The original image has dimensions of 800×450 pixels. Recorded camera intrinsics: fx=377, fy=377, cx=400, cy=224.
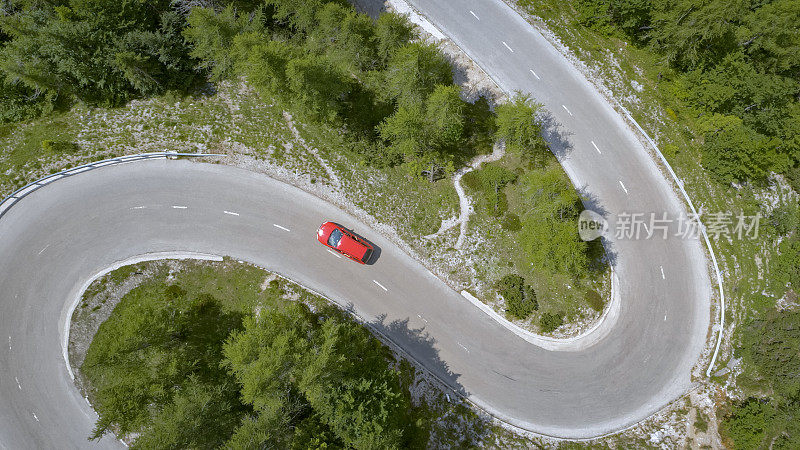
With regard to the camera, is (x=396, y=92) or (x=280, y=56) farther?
(x=396, y=92)

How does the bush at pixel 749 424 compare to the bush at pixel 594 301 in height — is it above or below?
below

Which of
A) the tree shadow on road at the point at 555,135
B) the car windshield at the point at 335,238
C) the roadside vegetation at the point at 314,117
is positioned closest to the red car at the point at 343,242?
the car windshield at the point at 335,238

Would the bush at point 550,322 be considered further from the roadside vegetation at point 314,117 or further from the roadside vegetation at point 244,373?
the roadside vegetation at point 244,373

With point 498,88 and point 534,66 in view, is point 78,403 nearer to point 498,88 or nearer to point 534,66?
point 498,88

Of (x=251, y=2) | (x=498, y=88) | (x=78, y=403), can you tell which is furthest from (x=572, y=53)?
(x=78, y=403)

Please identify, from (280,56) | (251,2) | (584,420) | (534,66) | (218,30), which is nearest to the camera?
(280,56)

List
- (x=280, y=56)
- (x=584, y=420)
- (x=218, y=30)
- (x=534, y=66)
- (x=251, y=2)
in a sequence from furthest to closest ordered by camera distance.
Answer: (x=534, y=66) → (x=251, y=2) → (x=584, y=420) → (x=218, y=30) → (x=280, y=56)
